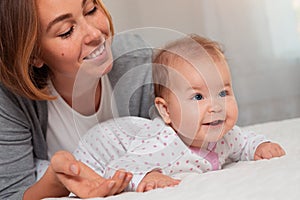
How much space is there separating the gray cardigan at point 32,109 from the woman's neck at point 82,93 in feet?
0.17

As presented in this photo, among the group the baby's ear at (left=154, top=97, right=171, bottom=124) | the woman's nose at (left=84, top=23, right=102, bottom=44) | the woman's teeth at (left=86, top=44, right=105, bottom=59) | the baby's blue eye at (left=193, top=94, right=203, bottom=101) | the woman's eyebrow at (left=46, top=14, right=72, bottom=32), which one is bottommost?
the baby's ear at (left=154, top=97, right=171, bottom=124)

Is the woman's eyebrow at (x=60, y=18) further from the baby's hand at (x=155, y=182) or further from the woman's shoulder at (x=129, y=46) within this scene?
the baby's hand at (x=155, y=182)

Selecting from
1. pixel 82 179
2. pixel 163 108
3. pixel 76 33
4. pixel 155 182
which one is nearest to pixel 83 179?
pixel 82 179

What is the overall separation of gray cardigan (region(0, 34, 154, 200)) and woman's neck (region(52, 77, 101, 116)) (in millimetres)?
51

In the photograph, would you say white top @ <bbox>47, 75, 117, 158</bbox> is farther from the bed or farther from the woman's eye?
the bed

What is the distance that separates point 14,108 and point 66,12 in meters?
0.27

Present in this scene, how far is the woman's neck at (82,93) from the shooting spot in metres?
1.12

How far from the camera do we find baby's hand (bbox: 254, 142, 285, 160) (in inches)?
44.7

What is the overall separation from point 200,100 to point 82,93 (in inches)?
9.9

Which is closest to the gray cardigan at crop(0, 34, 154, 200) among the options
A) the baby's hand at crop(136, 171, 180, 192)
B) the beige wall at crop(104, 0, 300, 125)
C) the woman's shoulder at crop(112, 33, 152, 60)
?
the woman's shoulder at crop(112, 33, 152, 60)

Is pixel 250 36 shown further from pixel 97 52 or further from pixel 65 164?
pixel 65 164

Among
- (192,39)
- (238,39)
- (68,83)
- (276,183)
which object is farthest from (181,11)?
(276,183)

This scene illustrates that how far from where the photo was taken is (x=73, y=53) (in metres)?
1.16

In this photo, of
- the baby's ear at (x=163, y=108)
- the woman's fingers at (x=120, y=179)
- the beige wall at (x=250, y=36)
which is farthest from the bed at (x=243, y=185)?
the beige wall at (x=250, y=36)
